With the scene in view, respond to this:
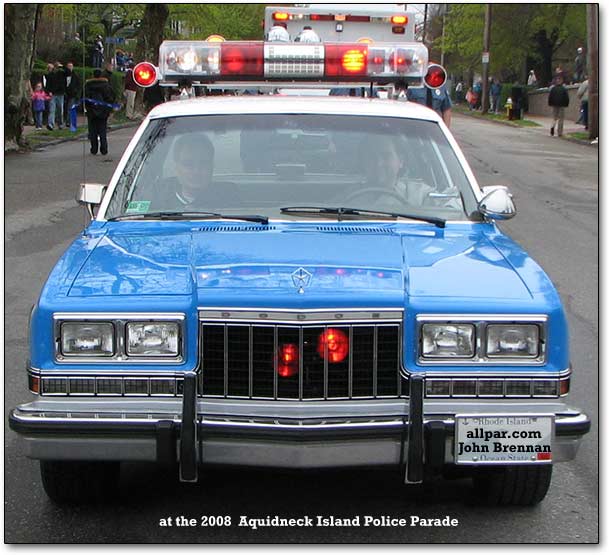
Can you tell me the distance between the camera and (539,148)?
27.9 m

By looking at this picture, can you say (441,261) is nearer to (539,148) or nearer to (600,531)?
(600,531)

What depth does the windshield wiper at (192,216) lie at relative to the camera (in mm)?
5160

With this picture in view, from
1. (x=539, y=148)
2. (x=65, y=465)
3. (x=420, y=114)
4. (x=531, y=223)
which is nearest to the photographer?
(x=65, y=465)

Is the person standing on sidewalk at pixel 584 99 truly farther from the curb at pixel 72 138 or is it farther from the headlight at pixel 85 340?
the headlight at pixel 85 340

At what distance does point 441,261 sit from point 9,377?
10.9 ft

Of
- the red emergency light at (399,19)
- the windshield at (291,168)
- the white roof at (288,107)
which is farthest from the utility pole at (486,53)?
the windshield at (291,168)

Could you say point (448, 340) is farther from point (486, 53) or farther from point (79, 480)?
point (486, 53)

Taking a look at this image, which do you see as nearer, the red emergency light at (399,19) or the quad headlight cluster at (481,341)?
the quad headlight cluster at (481,341)

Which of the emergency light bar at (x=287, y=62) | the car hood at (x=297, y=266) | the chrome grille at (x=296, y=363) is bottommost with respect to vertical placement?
the chrome grille at (x=296, y=363)

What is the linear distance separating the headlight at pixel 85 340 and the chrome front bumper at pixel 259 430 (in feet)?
0.62

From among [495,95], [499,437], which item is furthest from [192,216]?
[495,95]

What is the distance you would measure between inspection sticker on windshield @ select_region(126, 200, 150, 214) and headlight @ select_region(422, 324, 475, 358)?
194 centimetres

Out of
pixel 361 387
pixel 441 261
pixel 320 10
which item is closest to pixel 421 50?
pixel 441 261

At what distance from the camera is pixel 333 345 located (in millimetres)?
4051
